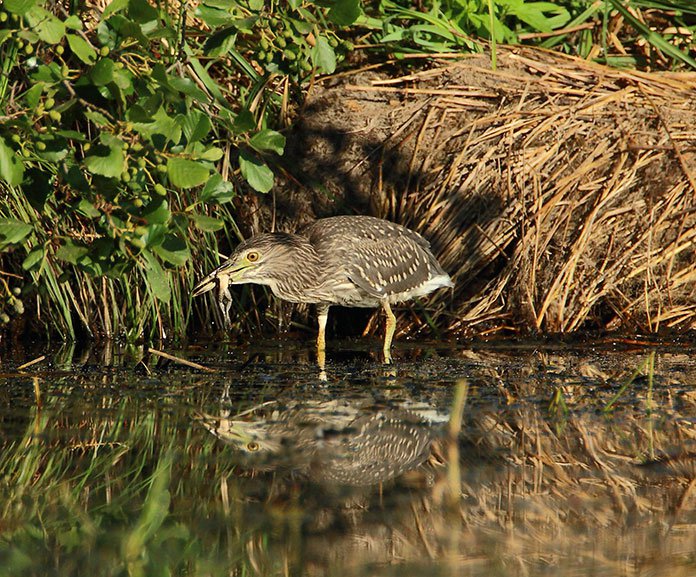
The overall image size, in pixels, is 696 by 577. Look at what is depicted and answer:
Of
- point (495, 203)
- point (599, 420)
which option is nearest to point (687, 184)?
point (495, 203)

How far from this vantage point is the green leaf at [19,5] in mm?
3967

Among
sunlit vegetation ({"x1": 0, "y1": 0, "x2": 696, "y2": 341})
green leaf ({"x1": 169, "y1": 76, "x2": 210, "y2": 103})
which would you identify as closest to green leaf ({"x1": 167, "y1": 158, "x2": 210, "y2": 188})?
sunlit vegetation ({"x1": 0, "y1": 0, "x2": 696, "y2": 341})

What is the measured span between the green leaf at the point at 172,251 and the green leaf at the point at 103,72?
70 cm

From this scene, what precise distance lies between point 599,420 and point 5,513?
226cm

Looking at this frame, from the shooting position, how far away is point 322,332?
6691 mm

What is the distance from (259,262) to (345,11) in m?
2.07

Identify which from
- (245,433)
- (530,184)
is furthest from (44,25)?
(530,184)

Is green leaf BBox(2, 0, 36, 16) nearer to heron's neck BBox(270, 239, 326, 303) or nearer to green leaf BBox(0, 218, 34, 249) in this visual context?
green leaf BBox(0, 218, 34, 249)

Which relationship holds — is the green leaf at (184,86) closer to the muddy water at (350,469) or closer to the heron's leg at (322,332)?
the muddy water at (350,469)

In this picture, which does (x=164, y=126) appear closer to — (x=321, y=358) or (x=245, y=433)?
(x=245, y=433)

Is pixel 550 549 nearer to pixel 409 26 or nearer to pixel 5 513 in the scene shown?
pixel 5 513

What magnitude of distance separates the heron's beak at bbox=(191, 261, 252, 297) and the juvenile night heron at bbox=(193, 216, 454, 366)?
5.5 inches

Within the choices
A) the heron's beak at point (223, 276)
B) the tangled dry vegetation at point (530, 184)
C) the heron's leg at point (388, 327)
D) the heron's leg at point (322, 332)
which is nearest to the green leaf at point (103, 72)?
the heron's beak at point (223, 276)

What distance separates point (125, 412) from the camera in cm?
457
